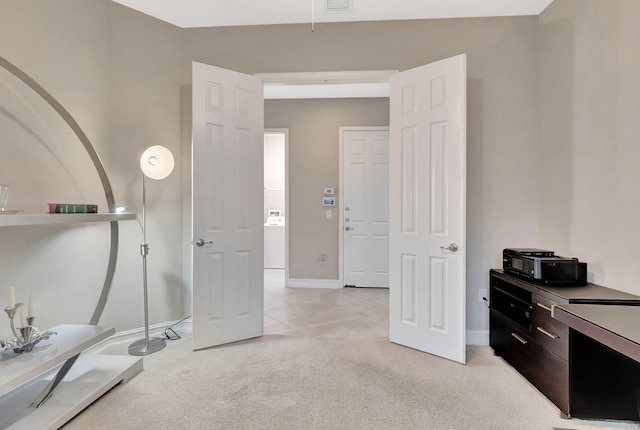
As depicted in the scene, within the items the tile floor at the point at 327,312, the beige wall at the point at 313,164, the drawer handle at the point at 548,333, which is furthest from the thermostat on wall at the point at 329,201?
the drawer handle at the point at 548,333

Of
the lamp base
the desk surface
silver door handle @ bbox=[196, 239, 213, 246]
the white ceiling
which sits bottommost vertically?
the lamp base

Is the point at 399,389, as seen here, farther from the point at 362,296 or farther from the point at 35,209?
the point at 35,209

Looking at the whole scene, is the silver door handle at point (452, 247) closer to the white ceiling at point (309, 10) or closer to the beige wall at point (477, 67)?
the beige wall at point (477, 67)

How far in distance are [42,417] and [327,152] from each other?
3.86 metres

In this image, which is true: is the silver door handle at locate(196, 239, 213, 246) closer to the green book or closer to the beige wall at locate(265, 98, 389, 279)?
the green book

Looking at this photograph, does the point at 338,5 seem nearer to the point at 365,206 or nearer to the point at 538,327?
the point at 365,206

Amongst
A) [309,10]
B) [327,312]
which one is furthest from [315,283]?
[309,10]

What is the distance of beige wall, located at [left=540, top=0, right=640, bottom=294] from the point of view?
178 cm

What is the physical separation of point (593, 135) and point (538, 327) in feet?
4.34

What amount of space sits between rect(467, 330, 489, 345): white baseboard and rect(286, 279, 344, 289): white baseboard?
2063 mm

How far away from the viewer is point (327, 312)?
342cm

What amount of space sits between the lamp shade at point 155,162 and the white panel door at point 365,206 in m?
2.63

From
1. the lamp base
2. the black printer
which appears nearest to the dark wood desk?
the black printer

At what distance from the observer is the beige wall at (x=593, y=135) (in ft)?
5.83
